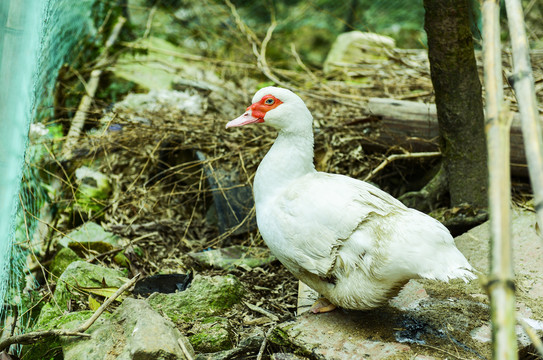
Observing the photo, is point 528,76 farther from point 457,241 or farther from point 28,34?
point 457,241

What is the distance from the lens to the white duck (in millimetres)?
2131

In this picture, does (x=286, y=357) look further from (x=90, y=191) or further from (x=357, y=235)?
(x=90, y=191)

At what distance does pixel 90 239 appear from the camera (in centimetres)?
366

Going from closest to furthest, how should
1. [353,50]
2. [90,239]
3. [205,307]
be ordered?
[205,307] → [90,239] → [353,50]

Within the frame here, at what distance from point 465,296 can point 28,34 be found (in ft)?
7.65

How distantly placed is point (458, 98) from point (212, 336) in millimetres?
2115

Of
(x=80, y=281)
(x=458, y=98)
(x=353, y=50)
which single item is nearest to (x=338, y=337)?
(x=80, y=281)

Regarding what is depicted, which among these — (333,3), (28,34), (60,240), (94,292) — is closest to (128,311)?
(94,292)

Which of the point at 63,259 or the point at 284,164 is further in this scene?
the point at 63,259

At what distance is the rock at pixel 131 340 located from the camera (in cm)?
204

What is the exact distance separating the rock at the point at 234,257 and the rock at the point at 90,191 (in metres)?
1.03

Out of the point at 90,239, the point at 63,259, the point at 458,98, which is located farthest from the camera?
the point at 90,239

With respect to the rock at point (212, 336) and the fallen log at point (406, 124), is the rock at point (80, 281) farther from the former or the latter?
the fallen log at point (406, 124)

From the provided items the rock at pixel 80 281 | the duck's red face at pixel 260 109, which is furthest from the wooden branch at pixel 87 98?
the duck's red face at pixel 260 109
